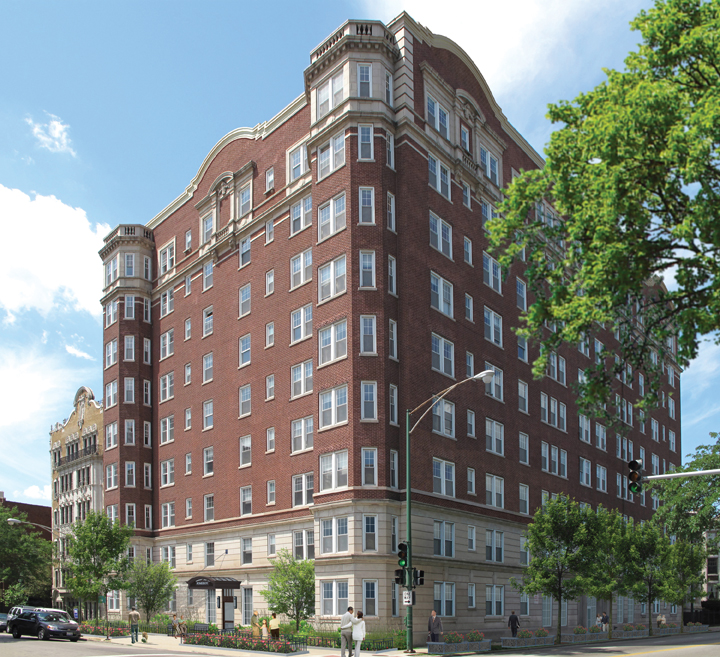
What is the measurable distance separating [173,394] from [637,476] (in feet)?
142

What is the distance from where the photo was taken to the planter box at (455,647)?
34438 millimetres

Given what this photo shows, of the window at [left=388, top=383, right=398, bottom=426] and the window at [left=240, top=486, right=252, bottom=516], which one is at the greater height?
the window at [left=388, top=383, right=398, bottom=426]

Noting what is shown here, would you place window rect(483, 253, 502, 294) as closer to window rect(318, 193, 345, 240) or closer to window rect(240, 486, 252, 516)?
window rect(318, 193, 345, 240)

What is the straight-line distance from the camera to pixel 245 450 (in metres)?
52.4

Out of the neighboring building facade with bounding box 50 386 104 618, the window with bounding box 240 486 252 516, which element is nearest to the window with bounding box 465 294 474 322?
the window with bounding box 240 486 252 516

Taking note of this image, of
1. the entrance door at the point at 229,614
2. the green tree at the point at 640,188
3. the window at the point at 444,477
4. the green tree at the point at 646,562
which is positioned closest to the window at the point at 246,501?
the entrance door at the point at 229,614

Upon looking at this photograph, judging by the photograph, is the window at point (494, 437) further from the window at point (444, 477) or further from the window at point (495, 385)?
the window at point (444, 477)

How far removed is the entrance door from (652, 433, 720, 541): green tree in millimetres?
33629

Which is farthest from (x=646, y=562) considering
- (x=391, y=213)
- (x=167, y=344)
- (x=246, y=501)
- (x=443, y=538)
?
(x=167, y=344)

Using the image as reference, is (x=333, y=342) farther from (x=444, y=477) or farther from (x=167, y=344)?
(x=167, y=344)

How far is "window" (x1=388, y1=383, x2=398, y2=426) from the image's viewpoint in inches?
1639

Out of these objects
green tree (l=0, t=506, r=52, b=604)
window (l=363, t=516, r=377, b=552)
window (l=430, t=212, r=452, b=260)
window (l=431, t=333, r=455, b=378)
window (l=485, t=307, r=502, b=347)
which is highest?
window (l=430, t=212, r=452, b=260)

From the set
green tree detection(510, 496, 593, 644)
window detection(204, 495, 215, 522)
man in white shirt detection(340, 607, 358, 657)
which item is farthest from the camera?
window detection(204, 495, 215, 522)

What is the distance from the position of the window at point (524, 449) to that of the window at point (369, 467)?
1864 centimetres
